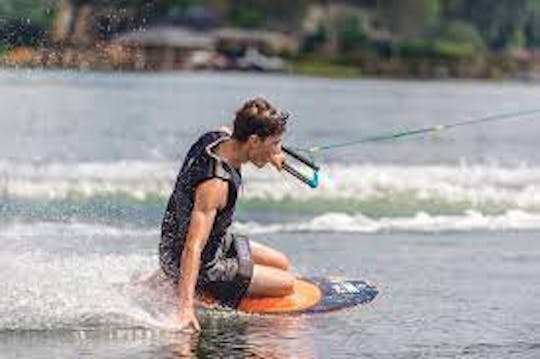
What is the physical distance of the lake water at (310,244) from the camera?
13.8 meters

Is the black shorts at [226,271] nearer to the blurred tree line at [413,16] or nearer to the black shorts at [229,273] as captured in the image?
the black shorts at [229,273]

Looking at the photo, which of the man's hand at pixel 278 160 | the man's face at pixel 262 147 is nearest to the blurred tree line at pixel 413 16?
the man's hand at pixel 278 160

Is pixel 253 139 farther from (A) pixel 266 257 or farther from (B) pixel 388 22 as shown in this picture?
(B) pixel 388 22

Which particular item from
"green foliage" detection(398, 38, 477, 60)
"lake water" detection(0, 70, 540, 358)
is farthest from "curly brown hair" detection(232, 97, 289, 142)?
"green foliage" detection(398, 38, 477, 60)

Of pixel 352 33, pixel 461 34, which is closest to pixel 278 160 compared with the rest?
pixel 352 33

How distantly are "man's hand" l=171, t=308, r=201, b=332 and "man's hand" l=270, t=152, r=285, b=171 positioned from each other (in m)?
1.32

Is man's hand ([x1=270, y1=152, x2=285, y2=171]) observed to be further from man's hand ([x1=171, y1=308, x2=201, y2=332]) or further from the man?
man's hand ([x1=171, y1=308, x2=201, y2=332])

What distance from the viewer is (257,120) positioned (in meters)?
13.6

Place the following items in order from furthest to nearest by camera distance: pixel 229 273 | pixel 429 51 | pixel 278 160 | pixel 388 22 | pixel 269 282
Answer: pixel 388 22
pixel 429 51
pixel 269 282
pixel 229 273
pixel 278 160

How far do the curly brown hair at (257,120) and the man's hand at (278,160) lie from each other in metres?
0.27

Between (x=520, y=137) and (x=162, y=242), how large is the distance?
41.7 m

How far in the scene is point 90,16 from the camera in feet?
345

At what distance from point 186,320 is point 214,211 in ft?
2.83

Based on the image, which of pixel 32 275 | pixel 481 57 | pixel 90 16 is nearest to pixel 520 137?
pixel 32 275
